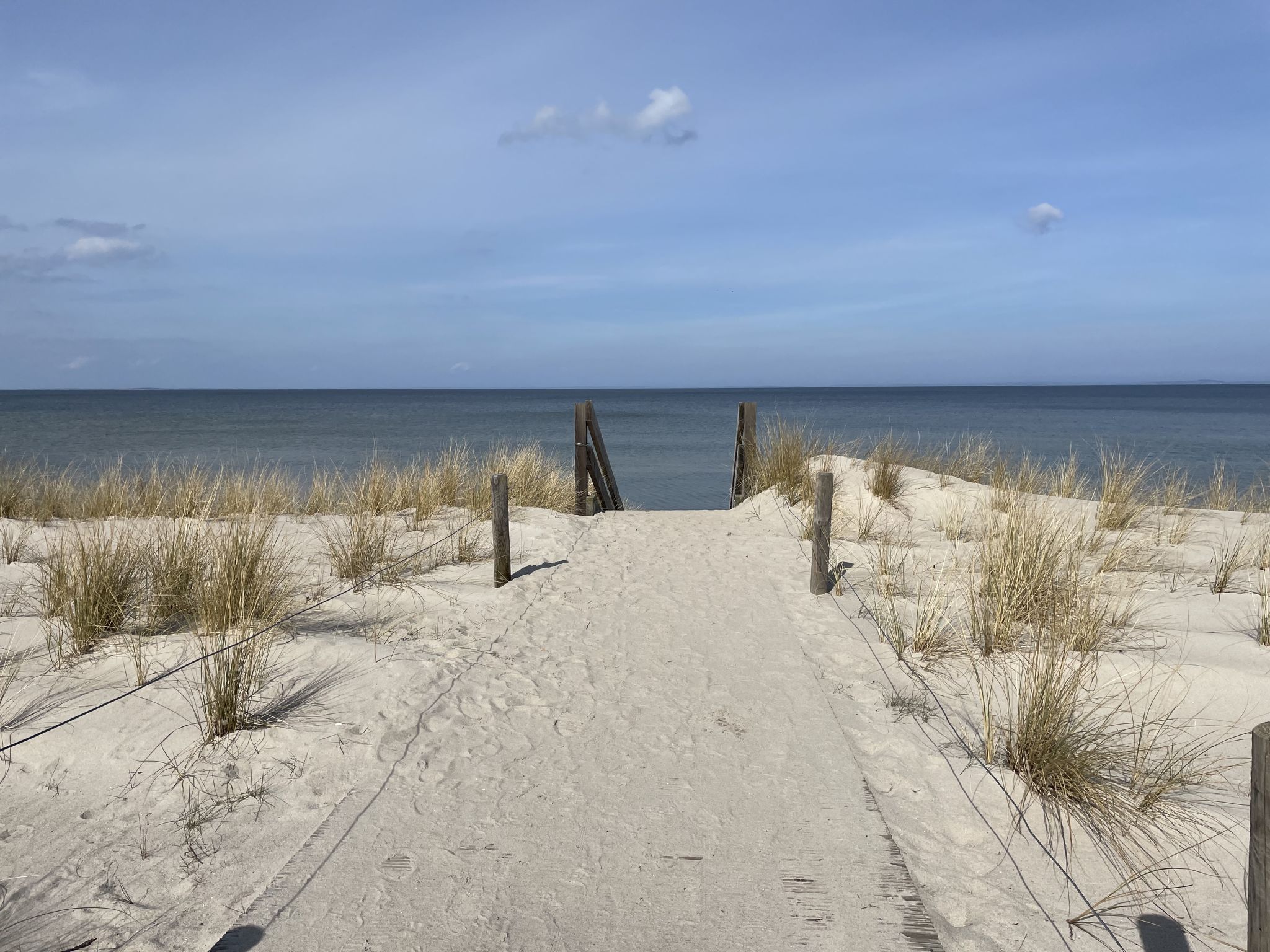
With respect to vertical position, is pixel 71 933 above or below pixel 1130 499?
below

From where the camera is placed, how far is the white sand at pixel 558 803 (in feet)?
8.24

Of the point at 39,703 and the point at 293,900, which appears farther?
the point at 39,703

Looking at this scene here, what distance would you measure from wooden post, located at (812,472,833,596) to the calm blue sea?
8.40 meters

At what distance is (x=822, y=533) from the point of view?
608 cm

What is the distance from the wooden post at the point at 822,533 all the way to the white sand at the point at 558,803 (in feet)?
2.41

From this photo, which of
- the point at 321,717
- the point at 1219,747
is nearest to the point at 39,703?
the point at 321,717

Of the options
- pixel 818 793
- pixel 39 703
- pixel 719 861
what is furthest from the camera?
pixel 39 703

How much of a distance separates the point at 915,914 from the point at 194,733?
3.14 meters

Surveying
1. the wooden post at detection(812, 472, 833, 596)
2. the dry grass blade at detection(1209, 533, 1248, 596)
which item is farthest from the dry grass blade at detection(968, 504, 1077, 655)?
the dry grass blade at detection(1209, 533, 1248, 596)

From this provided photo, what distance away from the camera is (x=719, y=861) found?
281 cm

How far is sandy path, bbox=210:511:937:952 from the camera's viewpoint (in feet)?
8.09

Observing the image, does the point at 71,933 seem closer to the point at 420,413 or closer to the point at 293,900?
the point at 293,900

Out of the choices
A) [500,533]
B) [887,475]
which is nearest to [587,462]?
[887,475]

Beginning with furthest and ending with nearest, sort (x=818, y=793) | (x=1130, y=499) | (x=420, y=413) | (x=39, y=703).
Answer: (x=420, y=413), (x=1130, y=499), (x=39, y=703), (x=818, y=793)
